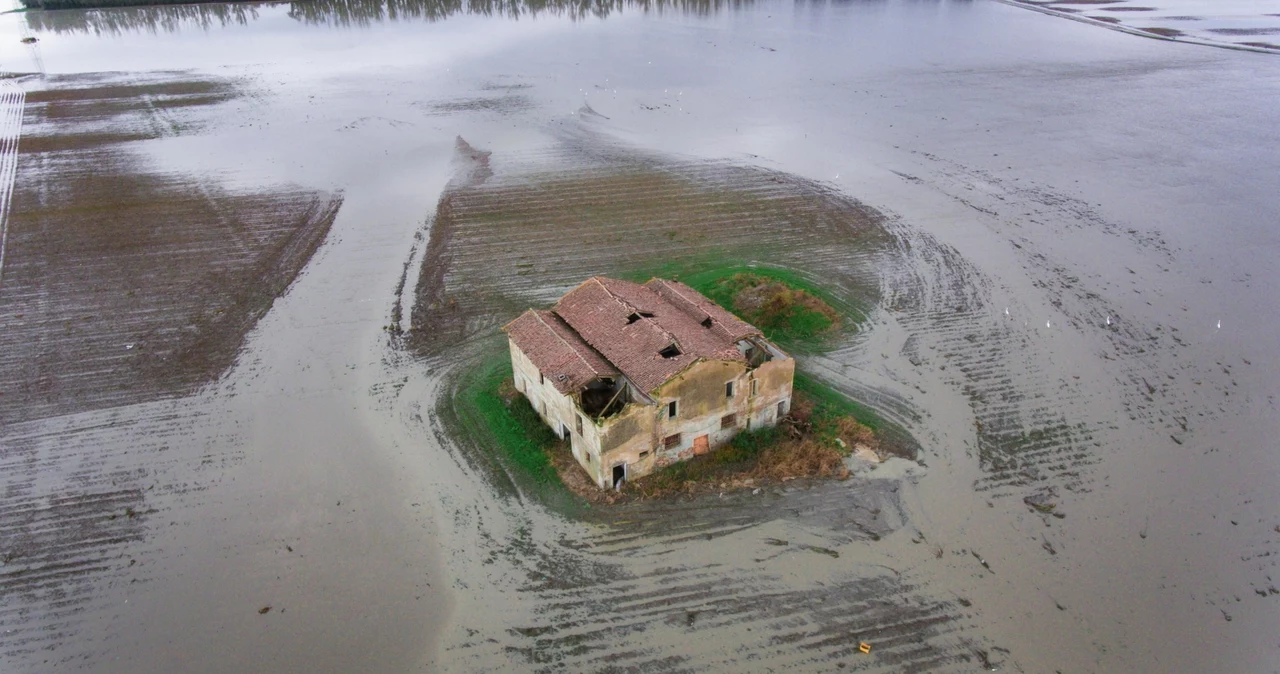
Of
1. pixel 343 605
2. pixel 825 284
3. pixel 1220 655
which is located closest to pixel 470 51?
pixel 825 284

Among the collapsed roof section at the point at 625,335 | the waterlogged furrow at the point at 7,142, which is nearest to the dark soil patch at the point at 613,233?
the collapsed roof section at the point at 625,335

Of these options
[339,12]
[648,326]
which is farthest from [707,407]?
[339,12]

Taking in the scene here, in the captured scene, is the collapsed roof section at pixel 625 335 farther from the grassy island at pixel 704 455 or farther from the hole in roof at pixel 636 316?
the grassy island at pixel 704 455


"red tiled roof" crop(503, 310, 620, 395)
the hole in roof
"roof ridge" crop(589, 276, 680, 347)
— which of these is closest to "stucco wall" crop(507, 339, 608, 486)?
"red tiled roof" crop(503, 310, 620, 395)

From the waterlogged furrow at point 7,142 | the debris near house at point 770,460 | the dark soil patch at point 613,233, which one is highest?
the waterlogged furrow at point 7,142

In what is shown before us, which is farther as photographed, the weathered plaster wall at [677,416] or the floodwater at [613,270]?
the weathered plaster wall at [677,416]

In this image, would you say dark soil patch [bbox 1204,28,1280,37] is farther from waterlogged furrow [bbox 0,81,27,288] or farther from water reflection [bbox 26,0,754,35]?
waterlogged furrow [bbox 0,81,27,288]

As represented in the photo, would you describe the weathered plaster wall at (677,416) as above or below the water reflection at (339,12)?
below

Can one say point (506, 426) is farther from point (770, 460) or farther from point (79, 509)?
point (79, 509)
